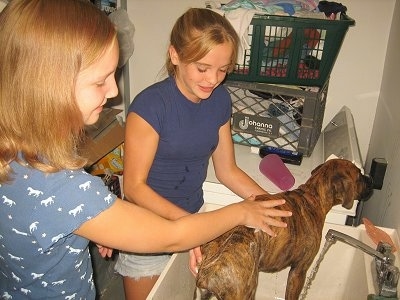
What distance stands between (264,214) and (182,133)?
34 cm

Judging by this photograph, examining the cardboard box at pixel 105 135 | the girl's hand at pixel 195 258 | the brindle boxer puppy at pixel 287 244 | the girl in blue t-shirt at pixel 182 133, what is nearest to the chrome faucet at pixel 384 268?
the brindle boxer puppy at pixel 287 244

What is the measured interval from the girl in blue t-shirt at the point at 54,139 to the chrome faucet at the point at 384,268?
1.27 ft

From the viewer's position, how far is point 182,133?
106 centimetres

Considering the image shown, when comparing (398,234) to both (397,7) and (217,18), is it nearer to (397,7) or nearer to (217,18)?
(217,18)

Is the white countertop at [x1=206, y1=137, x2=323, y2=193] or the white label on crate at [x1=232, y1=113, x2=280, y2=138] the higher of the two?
the white label on crate at [x1=232, y1=113, x2=280, y2=138]

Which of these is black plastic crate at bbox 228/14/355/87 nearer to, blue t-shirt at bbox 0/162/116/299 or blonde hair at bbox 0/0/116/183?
blonde hair at bbox 0/0/116/183

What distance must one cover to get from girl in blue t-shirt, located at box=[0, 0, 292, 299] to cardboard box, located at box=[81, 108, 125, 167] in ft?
2.91

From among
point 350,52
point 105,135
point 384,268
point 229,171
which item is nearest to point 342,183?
point 384,268

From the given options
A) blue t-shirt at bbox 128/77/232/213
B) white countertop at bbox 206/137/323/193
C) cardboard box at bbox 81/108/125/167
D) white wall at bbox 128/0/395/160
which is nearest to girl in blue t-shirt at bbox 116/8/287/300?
blue t-shirt at bbox 128/77/232/213

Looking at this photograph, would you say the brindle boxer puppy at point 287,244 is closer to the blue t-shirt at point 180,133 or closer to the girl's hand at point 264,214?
the girl's hand at point 264,214

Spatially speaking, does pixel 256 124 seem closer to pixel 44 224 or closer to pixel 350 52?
pixel 350 52

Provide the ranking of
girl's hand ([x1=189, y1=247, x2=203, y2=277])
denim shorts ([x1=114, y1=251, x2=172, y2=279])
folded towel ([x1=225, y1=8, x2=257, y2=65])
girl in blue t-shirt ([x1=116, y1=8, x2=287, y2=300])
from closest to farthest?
girl's hand ([x1=189, y1=247, x2=203, y2=277]), girl in blue t-shirt ([x1=116, y1=8, x2=287, y2=300]), denim shorts ([x1=114, y1=251, x2=172, y2=279]), folded towel ([x1=225, y1=8, x2=257, y2=65])

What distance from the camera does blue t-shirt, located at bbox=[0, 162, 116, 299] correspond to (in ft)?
A: 2.20

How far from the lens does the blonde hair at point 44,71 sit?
0.62m
